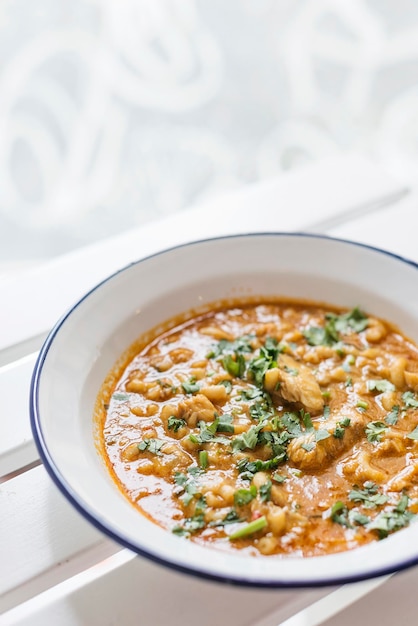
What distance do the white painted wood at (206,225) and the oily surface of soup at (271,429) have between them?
0.46m

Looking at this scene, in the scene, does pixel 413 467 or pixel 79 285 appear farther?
pixel 79 285

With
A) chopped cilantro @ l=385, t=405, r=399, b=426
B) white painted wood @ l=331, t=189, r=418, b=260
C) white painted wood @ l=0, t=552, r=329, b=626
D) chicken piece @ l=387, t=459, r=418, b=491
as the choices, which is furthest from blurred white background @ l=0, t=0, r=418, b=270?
white painted wood @ l=0, t=552, r=329, b=626

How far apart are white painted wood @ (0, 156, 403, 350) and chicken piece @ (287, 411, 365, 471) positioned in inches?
40.3

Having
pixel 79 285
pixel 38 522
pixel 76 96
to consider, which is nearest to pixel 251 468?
pixel 38 522

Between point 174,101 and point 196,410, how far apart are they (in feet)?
9.58

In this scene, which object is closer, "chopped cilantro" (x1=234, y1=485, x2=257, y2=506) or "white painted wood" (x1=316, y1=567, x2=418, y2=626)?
"white painted wood" (x1=316, y1=567, x2=418, y2=626)

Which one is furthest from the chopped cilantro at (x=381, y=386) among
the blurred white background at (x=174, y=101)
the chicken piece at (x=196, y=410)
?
the blurred white background at (x=174, y=101)

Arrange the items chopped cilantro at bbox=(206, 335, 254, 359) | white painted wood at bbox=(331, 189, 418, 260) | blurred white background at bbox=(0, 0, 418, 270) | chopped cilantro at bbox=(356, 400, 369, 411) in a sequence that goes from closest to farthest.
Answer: chopped cilantro at bbox=(356, 400, 369, 411) < chopped cilantro at bbox=(206, 335, 254, 359) < white painted wood at bbox=(331, 189, 418, 260) < blurred white background at bbox=(0, 0, 418, 270)

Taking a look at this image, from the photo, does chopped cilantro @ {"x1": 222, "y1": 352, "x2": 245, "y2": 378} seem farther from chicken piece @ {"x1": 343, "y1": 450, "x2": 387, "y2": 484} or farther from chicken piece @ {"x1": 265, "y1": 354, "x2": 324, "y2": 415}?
chicken piece @ {"x1": 343, "y1": 450, "x2": 387, "y2": 484}

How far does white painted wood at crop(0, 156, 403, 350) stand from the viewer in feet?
8.93

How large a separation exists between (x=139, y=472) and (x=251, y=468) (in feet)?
0.96

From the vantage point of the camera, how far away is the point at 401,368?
7.61ft

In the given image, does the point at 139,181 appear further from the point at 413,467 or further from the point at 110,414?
the point at 413,467

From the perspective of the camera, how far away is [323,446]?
2.05 metres
